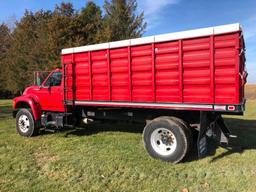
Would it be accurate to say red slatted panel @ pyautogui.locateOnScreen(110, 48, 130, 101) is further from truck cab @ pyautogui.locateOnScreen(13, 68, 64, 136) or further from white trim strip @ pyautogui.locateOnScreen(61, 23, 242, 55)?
truck cab @ pyautogui.locateOnScreen(13, 68, 64, 136)

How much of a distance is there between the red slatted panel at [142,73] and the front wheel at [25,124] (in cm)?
388

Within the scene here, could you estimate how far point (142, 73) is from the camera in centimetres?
695

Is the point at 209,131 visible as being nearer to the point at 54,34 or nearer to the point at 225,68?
the point at 225,68

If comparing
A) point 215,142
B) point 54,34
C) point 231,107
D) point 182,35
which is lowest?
point 215,142

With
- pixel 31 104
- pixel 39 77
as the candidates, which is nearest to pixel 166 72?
pixel 39 77

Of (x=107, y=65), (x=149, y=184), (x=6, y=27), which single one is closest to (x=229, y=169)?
(x=149, y=184)

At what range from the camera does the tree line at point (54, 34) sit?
90.6ft

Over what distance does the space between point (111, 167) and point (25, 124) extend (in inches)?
180

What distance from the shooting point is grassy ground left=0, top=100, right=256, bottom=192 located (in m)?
5.14

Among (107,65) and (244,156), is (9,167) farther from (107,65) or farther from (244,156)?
(244,156)

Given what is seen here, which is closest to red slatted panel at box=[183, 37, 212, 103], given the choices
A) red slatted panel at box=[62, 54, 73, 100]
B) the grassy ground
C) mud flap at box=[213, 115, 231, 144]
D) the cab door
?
mud flap at box=[213, 115, 231, 144]

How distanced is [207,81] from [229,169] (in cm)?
186

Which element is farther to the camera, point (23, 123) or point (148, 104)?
point (23, 123)

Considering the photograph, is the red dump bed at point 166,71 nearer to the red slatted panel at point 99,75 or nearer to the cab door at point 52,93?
the red slatted panel at point 99,75
